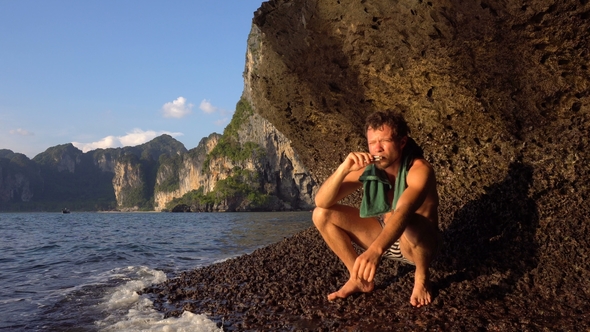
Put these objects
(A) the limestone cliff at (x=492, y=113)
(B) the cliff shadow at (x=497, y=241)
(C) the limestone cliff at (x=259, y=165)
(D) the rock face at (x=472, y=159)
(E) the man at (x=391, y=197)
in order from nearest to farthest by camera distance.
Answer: (E) the man at (x=391, y=197) < (D) the rock face at (x=472, y=159) < (A) the limestone cliff at (x=492, y=113) < (B) the cliff shadow at (x=497, y=241) < (C) the limestone cliff at (x=259, y=165)

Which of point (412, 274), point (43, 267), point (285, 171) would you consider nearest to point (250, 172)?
point (285, 171)

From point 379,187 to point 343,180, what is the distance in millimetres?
331

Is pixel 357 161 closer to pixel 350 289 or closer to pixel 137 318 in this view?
pixel 350 289

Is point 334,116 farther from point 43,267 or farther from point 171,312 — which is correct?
point 43,267

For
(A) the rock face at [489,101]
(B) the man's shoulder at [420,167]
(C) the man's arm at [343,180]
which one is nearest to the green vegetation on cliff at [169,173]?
(A) the rock face at [489,101]

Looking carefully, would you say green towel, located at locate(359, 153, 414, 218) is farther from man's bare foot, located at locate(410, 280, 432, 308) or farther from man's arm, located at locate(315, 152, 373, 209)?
man's bare foot, located at locate(410, 280, 432, 308)

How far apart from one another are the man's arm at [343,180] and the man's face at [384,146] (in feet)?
0.47

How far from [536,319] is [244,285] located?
12.0ft

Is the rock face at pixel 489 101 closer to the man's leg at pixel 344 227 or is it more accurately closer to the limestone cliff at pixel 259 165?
the man's leg at pixel 344 227

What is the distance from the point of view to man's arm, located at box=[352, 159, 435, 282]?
3.20 m

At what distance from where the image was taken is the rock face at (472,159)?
403cm

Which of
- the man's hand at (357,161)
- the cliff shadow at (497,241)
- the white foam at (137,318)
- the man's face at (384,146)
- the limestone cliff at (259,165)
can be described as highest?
the limestone cliff at (259,165)

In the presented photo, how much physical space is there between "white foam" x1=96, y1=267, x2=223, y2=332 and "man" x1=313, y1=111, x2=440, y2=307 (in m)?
1.71

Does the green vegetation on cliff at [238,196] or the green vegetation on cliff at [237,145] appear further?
the green vegetation on cliff at [237,145]
